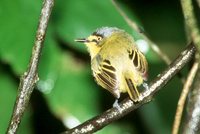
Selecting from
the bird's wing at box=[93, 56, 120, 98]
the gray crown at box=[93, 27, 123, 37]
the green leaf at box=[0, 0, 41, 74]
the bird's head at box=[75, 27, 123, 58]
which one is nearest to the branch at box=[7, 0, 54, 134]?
the bird's wing at box=[93, 56, 120, 98]

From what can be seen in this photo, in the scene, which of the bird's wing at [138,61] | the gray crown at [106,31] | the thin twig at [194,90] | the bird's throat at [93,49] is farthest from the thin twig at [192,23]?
the gray crown at [106,31]

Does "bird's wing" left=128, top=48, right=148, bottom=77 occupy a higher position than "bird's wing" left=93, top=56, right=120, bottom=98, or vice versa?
"bird's wing" left=93, top=56, right=120, bottom=98

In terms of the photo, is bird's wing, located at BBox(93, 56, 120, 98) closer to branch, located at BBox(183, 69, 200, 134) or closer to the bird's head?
the bird's head

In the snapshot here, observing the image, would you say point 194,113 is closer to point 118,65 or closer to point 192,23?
point 192,23

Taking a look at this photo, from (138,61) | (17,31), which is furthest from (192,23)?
(17,31)

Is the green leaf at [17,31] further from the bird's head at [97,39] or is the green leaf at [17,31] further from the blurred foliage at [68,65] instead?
the bird's head at [97,39]

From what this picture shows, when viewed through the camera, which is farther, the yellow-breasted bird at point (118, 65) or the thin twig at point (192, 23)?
the yellow-breasted bird at point (118, 65)
